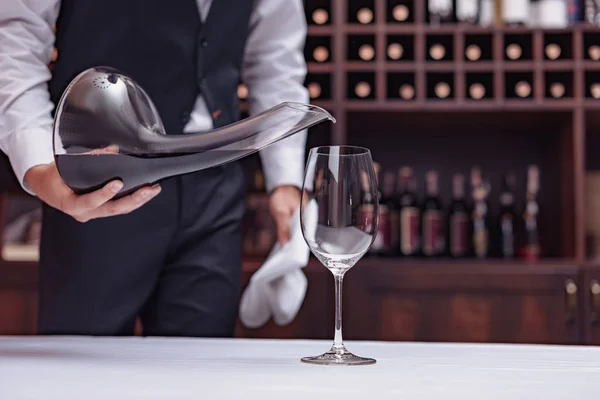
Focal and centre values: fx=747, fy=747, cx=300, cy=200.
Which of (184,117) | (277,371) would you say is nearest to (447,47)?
(184,117)

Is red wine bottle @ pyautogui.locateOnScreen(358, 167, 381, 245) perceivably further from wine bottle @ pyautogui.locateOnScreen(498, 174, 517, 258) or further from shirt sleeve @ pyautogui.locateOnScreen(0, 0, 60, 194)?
wine bottle @ pyautogui.locateOnScreen(498, 174, 517, 258)

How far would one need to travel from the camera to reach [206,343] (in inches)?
31.5

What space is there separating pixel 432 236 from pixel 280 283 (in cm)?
117

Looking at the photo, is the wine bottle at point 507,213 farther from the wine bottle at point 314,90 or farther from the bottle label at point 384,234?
the wine bottle at point 314,90

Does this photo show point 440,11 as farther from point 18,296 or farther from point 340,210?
point 340,210

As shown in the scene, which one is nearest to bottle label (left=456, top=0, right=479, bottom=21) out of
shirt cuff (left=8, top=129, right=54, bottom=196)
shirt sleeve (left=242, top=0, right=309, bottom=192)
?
shirt sleeve (left=242, top=0, right=309, bottom=192)

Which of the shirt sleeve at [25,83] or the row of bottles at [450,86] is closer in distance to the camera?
the shirt sleeve at [25,83]

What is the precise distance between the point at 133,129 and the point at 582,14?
193 cm

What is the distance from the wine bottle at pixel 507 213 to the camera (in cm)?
234

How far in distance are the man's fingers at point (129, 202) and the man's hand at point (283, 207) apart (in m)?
0.37

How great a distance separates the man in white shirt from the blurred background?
0.90 meters

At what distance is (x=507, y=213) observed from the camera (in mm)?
2400

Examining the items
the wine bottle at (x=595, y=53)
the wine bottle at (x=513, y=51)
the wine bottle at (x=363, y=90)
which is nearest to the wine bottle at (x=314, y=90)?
the wine bottle at (x=363, y=90)

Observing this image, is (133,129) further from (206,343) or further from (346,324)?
(346,324)
